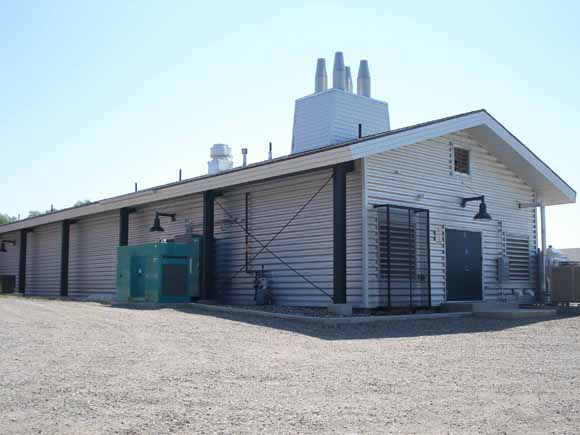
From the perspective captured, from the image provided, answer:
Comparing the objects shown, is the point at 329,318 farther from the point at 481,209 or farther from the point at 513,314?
the point at 481,209

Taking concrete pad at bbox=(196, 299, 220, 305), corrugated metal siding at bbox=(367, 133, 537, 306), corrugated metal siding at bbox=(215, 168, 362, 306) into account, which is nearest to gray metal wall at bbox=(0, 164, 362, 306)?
corrugated metal siding at bbox=(215, 168, 362, 306)

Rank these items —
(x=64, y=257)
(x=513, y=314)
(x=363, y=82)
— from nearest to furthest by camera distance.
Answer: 1. (x=513, y=314)
2. (x=363, y=82)
3. (x=64, y=257)

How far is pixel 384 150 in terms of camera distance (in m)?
14.1

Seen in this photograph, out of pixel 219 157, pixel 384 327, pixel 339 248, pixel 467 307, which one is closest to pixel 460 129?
pixel 467 307

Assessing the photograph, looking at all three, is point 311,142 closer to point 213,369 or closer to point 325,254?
point 325,254

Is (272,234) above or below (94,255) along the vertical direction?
above

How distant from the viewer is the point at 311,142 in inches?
779

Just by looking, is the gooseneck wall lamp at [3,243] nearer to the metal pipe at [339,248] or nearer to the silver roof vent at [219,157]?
the silver roof vent at [219,157]

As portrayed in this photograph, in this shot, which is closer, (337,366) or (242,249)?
(337,366)

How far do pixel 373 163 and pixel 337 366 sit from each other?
807 cm

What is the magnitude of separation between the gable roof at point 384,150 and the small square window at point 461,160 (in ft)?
1.85

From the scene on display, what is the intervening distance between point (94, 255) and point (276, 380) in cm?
1885

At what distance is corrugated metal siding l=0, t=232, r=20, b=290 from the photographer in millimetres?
30644

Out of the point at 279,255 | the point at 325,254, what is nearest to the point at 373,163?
the point at 325,254
